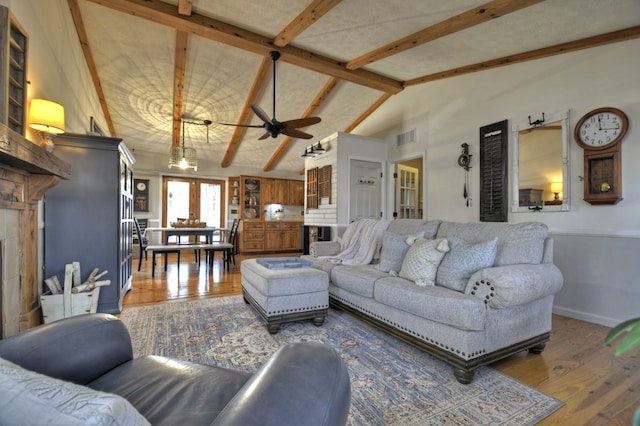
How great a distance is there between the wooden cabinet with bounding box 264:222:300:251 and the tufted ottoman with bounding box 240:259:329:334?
5566mm

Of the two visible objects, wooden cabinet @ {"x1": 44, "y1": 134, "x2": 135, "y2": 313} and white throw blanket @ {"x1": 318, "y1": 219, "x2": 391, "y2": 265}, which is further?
white throw blanket @ {"x1": 318, "y1": 219, "x2": 391, "y2": 265}

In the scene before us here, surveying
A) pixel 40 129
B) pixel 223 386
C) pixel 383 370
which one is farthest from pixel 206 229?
pixel 223 386

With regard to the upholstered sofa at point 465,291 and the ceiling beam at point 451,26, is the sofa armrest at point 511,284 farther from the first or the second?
the ceiling beam at point 451,26

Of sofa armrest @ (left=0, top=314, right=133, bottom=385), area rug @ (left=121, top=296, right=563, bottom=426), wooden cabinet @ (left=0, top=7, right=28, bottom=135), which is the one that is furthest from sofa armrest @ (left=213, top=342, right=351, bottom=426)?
wooden cabinet @ (left=0, top=7, right=28, bottom=135)

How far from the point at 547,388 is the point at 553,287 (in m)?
0.68

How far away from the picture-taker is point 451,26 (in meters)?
3.03

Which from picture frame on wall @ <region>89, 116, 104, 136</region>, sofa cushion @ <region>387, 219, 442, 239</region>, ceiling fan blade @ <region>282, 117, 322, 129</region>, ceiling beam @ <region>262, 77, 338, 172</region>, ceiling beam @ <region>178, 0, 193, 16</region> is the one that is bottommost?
sofa cushion @ <region>387, 219, 442, 239</region>

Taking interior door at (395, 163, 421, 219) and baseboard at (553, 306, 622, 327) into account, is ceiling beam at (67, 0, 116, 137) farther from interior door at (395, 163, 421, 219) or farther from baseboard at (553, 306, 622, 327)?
baseboard at (553, 306, 622, 327)

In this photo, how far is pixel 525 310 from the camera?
2047mm

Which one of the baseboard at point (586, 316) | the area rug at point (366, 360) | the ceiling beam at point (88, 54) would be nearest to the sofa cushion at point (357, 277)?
the area rug at point (366, 360)

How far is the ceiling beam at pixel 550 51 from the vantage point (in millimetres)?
2758

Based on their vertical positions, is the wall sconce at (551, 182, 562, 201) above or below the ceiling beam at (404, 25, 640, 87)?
below

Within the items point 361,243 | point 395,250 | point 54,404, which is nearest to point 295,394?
point 54,404

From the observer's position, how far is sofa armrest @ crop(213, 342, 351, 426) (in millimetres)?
584
